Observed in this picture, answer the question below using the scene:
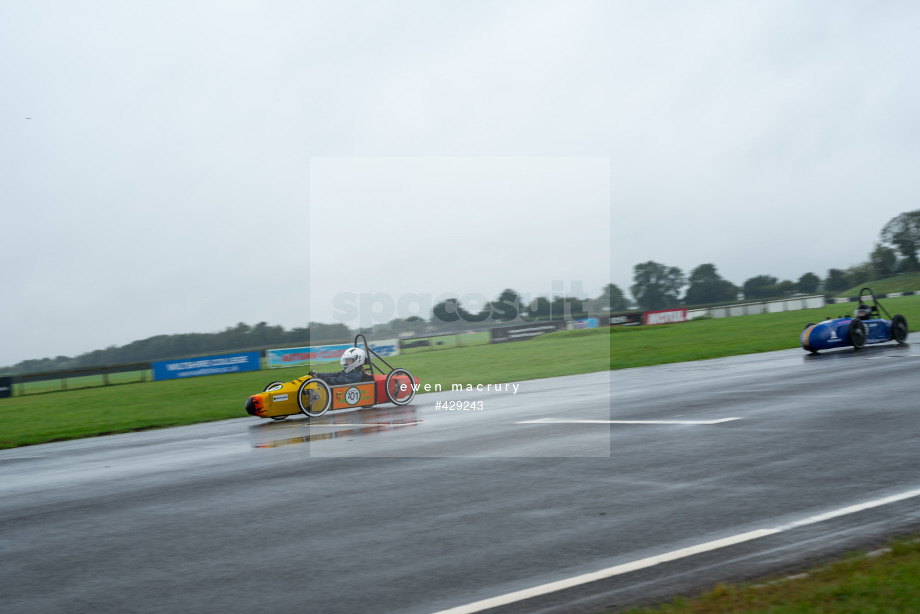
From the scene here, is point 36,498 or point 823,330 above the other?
point 823,330

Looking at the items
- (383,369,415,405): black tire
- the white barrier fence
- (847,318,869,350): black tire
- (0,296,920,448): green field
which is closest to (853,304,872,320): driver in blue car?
(847,318,869,350): black tire

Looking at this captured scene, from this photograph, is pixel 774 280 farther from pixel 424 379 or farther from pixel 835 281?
pixel 424 379

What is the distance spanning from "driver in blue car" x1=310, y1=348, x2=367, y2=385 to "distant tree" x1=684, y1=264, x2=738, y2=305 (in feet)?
248

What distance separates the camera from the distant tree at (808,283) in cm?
9525

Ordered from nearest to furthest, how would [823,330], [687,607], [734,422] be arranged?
[687,607]
[734,422]
[823,330]

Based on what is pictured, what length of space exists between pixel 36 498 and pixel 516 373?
17.3 metres

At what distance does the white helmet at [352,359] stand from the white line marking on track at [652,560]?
1115 centimetres

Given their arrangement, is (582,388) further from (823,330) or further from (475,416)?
(823,330)

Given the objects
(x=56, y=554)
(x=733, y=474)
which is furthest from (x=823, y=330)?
(x=56, y=554)

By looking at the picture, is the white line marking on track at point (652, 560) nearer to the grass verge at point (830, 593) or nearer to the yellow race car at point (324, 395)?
the grass verge at point (830, 593)

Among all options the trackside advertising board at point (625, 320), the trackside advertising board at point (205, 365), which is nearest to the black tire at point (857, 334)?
the trackside advertising board at point (205, 365)

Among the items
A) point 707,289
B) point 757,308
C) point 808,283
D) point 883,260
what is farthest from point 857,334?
point 883,260

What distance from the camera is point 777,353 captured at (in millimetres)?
22406

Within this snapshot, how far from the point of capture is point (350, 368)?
15.4 meters
